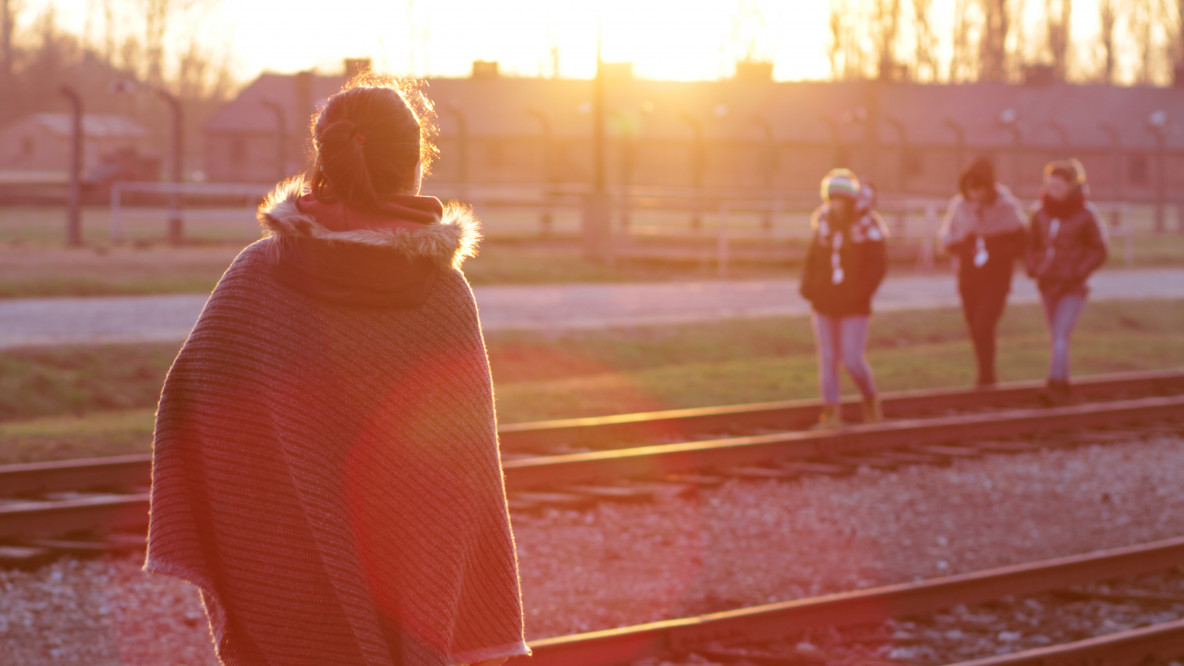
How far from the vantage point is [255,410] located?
243 cm

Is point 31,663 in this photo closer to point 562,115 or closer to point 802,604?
point 802,604

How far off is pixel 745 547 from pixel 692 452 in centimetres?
168

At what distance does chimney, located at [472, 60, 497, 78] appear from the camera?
6000 cm

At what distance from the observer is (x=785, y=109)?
198ft

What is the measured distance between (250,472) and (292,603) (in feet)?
0.80

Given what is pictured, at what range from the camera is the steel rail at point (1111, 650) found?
17.4ft

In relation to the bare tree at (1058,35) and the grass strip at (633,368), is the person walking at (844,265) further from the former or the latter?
the bare tree at (1058,35)

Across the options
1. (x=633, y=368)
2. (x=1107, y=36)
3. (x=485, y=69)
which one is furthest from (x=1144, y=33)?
(x=633, y=368)

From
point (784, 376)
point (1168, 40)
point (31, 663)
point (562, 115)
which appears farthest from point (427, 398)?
point (1168, 40)

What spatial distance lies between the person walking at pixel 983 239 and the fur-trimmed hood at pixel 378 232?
8794 millimetres

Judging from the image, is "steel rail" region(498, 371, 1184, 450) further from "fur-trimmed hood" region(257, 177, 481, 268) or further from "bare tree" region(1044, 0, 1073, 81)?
"bare tree" region(1044, 0, 1073, 81)

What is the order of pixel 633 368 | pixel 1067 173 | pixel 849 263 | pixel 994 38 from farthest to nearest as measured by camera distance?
1. pixel 994 38
2. pixel 633 368
3. pixel 1067 173
4. pixel 849 263

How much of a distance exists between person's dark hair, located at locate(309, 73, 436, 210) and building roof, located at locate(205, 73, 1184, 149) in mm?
54487

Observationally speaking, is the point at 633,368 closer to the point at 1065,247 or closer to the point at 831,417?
the point at 831,417
